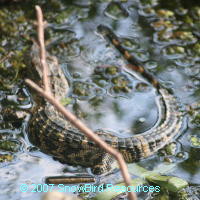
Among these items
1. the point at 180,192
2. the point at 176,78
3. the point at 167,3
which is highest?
the point at 167,3

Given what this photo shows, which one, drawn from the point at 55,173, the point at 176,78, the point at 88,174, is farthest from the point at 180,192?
the point at 176,78

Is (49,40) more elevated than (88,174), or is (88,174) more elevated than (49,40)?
(49,40)

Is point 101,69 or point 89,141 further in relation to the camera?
point 101,69

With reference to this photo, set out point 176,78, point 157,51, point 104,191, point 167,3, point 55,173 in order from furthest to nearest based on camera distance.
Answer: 1. point 167,3
2. point 157,51
3. point 176,78
4. point 55,173
5. point 104,191

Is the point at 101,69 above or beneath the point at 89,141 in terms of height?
A: above

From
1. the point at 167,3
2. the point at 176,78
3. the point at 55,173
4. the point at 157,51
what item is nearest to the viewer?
the point at 55,173

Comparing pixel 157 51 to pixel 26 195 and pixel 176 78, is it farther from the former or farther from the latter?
pixel 26 195

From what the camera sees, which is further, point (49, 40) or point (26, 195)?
point (49, 40)

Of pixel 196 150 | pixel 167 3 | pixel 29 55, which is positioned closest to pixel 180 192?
pixel 196 150
